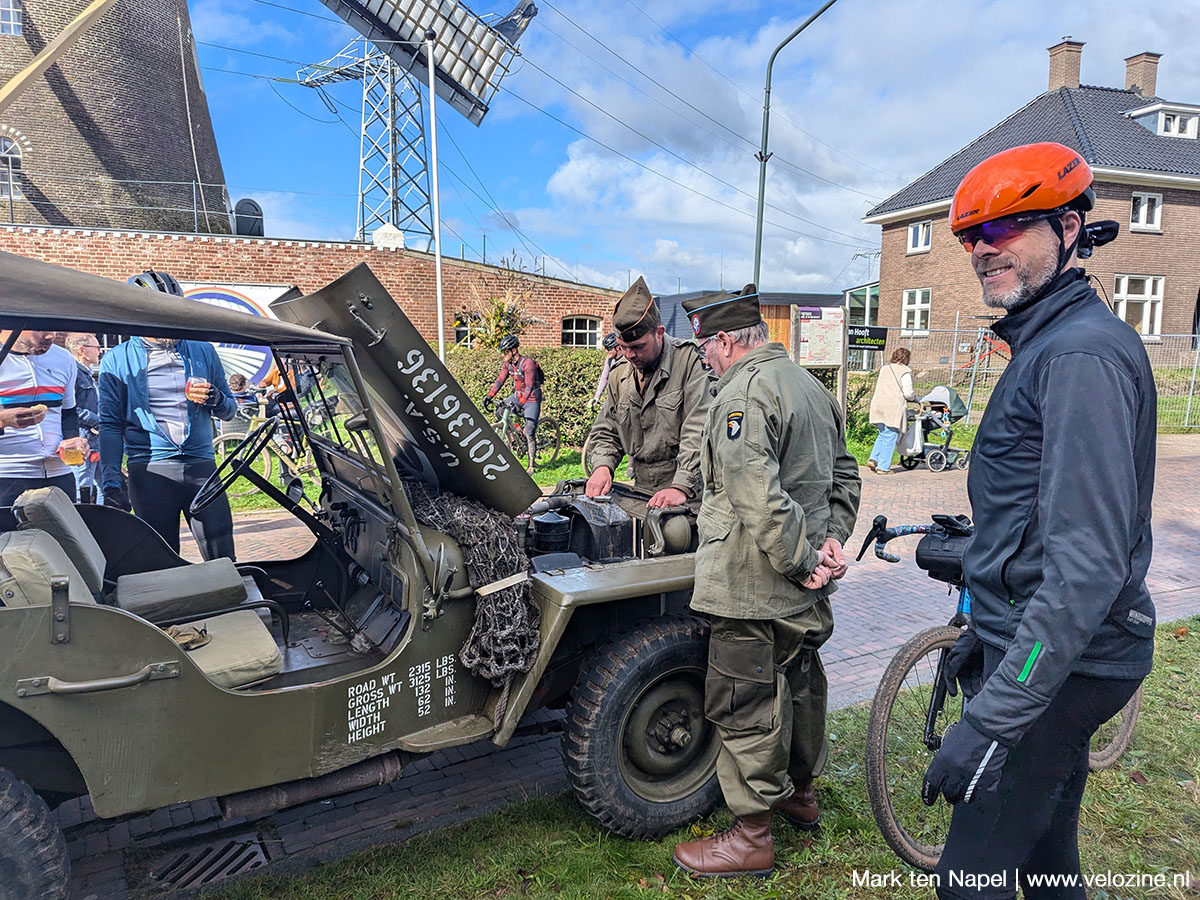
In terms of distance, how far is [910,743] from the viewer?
312cm

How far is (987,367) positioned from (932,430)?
9.92 metres

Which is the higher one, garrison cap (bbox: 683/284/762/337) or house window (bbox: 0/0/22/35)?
house window (bbox: 0/0/22/35)

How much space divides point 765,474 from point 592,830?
1632mm

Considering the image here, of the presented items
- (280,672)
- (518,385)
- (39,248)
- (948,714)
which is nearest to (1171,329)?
(518,385)

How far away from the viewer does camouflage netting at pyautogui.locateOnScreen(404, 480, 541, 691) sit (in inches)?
107

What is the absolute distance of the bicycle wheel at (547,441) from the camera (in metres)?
11.7

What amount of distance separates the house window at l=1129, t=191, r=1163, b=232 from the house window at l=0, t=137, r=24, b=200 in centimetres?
3558

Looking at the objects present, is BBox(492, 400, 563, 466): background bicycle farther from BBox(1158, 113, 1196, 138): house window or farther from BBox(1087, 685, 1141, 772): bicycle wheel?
BBox(1158, 113, 1196, 138): house window

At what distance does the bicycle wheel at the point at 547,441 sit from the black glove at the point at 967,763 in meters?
10.00

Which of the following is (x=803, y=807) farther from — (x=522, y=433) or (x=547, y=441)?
(x=522, y=433)

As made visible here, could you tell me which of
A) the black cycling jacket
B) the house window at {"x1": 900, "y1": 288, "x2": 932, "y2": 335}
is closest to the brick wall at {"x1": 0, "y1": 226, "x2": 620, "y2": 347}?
the house window at {"x1": 900, "y1": 288, "x2": 932, "y2": 335}

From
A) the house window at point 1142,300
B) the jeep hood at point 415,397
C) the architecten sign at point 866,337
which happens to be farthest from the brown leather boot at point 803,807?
the house window at point 1142,300

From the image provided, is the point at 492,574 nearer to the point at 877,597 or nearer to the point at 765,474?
the point at 765,474

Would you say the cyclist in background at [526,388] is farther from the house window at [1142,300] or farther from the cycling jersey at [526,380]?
the house window at [1142,300]
